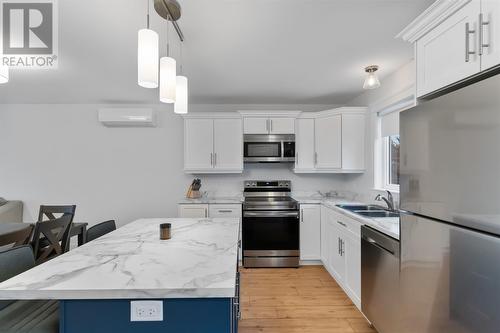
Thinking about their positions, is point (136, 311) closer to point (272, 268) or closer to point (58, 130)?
point (272, 268)

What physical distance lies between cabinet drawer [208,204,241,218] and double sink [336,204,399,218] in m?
1.33

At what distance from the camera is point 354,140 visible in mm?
3223

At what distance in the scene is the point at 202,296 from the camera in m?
0.88

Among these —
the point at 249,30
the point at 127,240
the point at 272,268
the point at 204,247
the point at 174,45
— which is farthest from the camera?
the point at 272,268

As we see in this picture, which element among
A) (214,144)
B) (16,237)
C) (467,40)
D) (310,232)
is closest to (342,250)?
(310,232)

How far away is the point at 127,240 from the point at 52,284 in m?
0.60

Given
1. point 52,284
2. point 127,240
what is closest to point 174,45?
point 127,240

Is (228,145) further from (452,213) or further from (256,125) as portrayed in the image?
(452,213)

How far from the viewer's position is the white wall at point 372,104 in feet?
7.93

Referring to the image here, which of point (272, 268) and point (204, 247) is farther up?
point (204, 247)

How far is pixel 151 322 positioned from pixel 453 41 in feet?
6.20

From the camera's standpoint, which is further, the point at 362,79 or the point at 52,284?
the point at 362,79

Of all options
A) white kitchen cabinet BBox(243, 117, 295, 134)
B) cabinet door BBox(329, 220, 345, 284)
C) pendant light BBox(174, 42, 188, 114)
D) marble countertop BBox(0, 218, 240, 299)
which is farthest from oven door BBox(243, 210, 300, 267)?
pendant light BBox(174, 42, 188, 114)

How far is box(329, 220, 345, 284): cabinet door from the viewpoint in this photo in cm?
250
